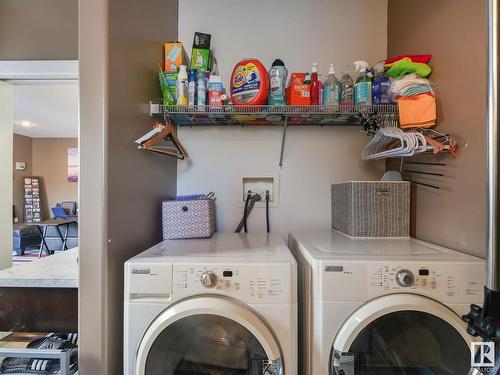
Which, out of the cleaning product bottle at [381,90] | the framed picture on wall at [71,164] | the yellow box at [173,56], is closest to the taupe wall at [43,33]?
the yellow box at [173,56]

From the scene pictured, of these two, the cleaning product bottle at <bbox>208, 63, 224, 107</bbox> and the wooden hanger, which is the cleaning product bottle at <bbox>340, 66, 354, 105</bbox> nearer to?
the cleaning product bottle at <bbox>208, 63, 224, 107</bbox>

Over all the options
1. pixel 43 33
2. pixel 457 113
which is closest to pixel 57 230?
pixel 43 33

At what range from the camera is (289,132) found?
1.77 meters

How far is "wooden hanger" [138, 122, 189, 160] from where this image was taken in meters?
1.26

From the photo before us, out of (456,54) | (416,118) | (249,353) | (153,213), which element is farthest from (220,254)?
(456,54)

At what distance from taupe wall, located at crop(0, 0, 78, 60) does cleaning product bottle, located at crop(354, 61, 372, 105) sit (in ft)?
5.70

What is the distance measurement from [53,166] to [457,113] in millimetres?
8711

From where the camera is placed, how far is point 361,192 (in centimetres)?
139

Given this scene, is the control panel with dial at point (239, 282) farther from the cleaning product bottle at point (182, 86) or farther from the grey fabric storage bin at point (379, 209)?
the cleaning product bottle at point (182, 86)

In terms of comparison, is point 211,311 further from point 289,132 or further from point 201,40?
point 201,40

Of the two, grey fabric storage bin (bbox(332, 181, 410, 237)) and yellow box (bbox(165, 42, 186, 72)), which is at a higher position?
yellow box (bbox(165, 42, 186, 72))

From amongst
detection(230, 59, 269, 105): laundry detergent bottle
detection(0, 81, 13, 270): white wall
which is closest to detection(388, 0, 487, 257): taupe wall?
detection(230, 59, 269, 105): laundry detergent bottle

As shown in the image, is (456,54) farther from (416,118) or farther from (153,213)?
(153,213)

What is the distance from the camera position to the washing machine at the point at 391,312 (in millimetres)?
905
